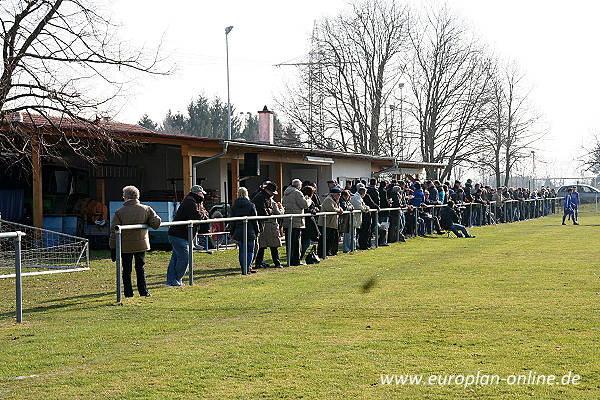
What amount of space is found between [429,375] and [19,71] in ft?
43.7

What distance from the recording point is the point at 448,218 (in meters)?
26.5

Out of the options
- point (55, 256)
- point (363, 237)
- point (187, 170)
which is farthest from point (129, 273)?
point (187, 170)

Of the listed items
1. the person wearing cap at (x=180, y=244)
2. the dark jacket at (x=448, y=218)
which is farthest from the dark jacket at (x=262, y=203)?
the dark jacket at (x=448, y=218)

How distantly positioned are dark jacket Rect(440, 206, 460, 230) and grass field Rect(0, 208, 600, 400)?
11143mm

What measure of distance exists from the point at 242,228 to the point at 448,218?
42.2 feet

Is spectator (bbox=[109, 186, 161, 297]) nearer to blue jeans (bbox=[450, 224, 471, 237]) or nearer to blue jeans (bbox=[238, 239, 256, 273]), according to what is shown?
blue jeans (bbox=[238, 239, 256, 273])

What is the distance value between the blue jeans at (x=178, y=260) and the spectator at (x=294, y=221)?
3.80 meters

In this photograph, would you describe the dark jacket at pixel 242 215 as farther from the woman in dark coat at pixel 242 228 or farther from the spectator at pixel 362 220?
the spectator at pixel 362 220

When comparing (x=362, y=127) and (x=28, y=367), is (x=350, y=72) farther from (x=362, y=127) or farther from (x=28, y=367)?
(x=28, y=367)

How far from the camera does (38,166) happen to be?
21.1m

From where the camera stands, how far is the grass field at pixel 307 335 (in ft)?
20.8

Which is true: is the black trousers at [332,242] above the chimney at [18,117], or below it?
below

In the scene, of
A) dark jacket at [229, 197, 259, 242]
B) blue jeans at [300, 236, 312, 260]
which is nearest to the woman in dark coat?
dark jacket at [229, 197, 259, 242]

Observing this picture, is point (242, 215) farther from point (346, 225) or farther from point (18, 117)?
point (18, 117)
